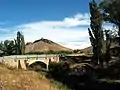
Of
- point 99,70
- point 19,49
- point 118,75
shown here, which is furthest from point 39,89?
point 19,49

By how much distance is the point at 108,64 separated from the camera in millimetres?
66125

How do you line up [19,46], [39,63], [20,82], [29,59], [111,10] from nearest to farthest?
1. [20,82]
2. [111,10]
3. [29,59]
4. [39,63]
5. [19,46]

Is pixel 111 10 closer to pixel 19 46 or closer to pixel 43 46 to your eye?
pixel 19 46

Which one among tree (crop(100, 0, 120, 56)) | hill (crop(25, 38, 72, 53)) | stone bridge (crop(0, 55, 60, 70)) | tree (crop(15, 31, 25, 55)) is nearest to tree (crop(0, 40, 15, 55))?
tree (crop(15, 31, 25, 55))

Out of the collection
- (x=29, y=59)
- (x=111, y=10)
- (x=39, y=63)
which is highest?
(x=111, y=10)

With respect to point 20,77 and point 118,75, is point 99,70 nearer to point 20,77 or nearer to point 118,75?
point 118,75

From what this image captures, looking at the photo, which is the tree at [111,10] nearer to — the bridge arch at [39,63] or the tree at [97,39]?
the tree at [97,39]

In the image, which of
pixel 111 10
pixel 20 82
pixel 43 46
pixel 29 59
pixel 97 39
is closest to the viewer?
pixel 20 82

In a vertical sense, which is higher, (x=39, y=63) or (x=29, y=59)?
(x=29, y=59)

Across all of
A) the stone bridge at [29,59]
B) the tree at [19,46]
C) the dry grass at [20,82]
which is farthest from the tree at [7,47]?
the dry grass at [20,82]

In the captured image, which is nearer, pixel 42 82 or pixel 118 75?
pixel 42 82

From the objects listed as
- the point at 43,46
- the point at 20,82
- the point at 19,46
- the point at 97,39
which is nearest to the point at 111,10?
the point at 20,82

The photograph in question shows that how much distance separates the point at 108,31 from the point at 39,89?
22.6m

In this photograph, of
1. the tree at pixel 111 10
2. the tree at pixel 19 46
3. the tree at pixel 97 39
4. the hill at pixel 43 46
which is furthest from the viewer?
the hill at pixel 43 46
